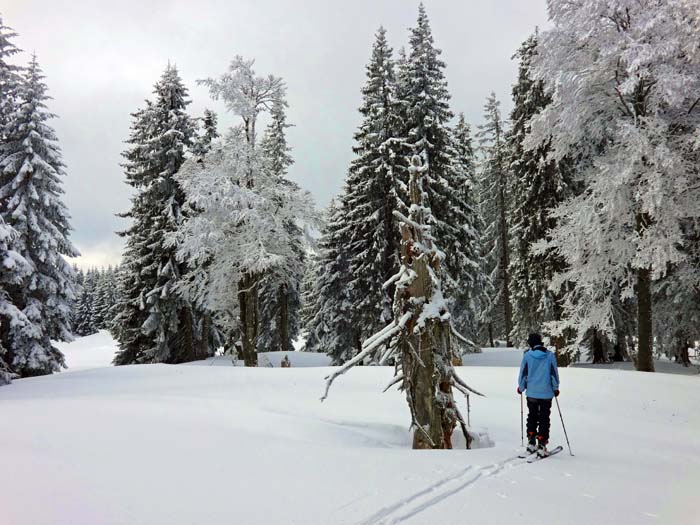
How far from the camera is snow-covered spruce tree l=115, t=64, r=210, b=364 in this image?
2666cm

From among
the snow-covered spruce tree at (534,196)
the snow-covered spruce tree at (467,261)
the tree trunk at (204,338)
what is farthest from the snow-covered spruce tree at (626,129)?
the tree trunk at (204,338)

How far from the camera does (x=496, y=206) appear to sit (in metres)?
35.1

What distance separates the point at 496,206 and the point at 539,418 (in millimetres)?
29398

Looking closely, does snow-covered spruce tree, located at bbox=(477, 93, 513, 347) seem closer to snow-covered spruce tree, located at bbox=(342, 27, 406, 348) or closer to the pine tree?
snow-covered spruce tree, located at bbox=(342, 27, 406, 348)

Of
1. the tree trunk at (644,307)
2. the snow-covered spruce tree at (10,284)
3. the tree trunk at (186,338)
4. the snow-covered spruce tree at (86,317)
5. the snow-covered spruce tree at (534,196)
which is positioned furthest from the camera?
the snow-covered spruce tree at (86,317)

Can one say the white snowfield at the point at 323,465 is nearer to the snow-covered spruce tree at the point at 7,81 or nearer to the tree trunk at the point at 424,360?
the tree trunk at the point at 424,360

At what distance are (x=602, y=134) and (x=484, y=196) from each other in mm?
24862

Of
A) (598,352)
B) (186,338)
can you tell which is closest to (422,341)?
(598,352)

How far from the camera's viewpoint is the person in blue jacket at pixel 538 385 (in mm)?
7504

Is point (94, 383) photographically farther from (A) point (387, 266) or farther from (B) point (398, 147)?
(B) point (398, 147)

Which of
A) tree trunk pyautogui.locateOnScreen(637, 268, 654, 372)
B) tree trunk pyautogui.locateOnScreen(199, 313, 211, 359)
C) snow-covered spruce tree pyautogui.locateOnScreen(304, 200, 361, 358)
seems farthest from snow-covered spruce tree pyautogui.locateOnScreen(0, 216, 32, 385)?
tree trunk pyautogui.locateOnScreen(637, 268, 654, 372)

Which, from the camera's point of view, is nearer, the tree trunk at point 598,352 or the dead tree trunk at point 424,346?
the dead tree trunk at point 424,346

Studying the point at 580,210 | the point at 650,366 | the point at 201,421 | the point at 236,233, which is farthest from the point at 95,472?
the point at 236,233

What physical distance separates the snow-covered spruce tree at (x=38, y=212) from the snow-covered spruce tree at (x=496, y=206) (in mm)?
27483
